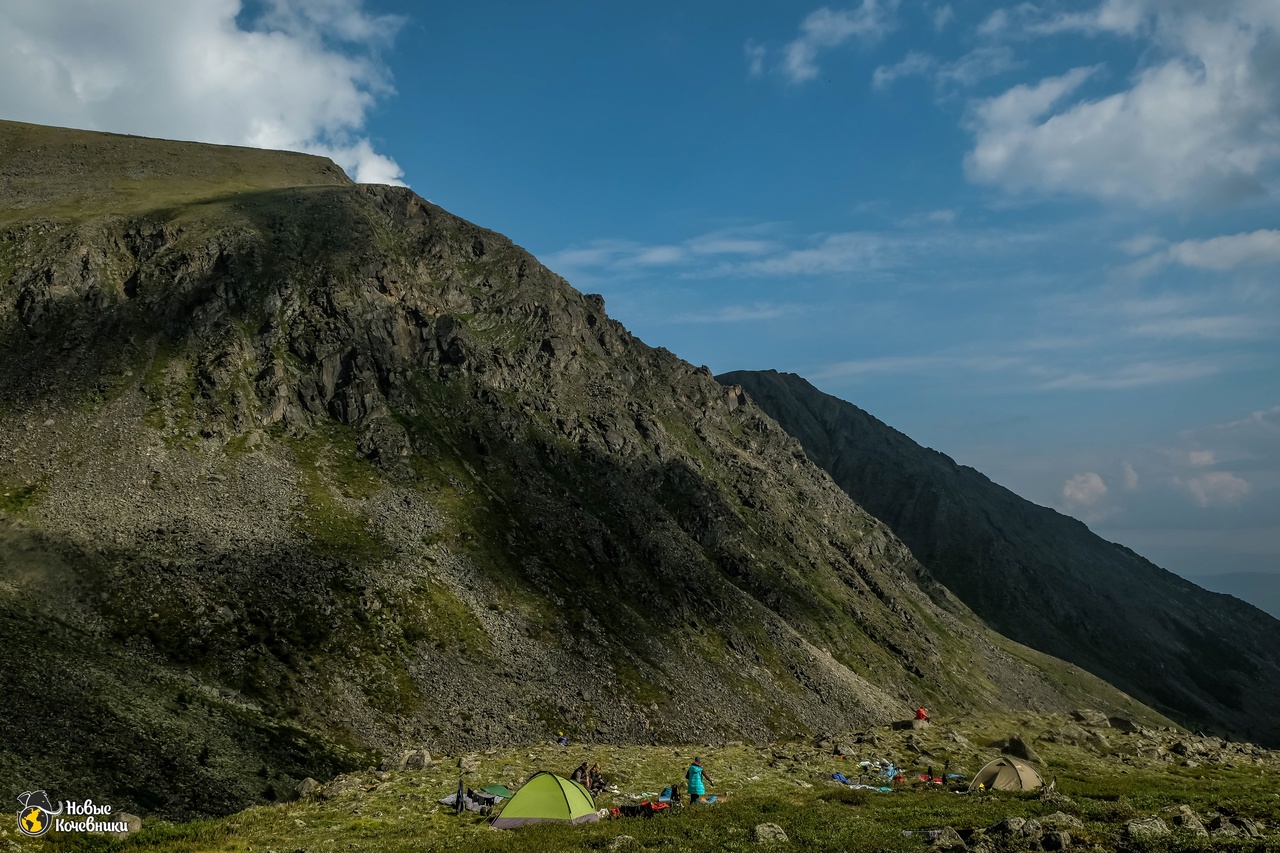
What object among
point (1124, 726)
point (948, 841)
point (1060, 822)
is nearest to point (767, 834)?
point (948, 841)

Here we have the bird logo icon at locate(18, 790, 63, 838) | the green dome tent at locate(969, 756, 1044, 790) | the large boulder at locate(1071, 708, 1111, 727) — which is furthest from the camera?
the large boulder at locate(1071, 708, 1111, 727)

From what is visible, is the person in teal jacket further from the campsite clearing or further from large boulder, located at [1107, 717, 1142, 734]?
large boulder, located at [1107, 717, 1142, 734]

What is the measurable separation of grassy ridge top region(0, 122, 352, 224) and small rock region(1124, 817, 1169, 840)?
5988 inches

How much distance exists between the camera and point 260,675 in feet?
222

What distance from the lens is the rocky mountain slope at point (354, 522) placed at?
6431 centimetres

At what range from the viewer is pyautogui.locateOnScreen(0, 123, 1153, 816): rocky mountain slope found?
64.3 metres

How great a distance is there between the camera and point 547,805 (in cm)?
2998

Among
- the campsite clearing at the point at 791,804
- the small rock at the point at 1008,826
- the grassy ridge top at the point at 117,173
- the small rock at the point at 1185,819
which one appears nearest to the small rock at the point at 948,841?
the campsite clearing at the point at 791,804

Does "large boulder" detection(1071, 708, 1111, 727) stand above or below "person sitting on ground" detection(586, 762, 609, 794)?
below

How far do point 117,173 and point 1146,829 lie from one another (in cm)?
19149

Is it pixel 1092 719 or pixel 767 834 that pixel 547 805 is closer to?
pixel 767 834

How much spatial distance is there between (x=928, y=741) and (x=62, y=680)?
6253 centimetres

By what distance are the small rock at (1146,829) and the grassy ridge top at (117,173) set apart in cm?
15211

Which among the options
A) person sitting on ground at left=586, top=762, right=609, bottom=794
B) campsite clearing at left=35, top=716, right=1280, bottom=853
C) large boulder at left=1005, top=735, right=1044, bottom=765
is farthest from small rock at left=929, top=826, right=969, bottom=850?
large boulder at left=1005, top=735, right=1044, bottom=765
